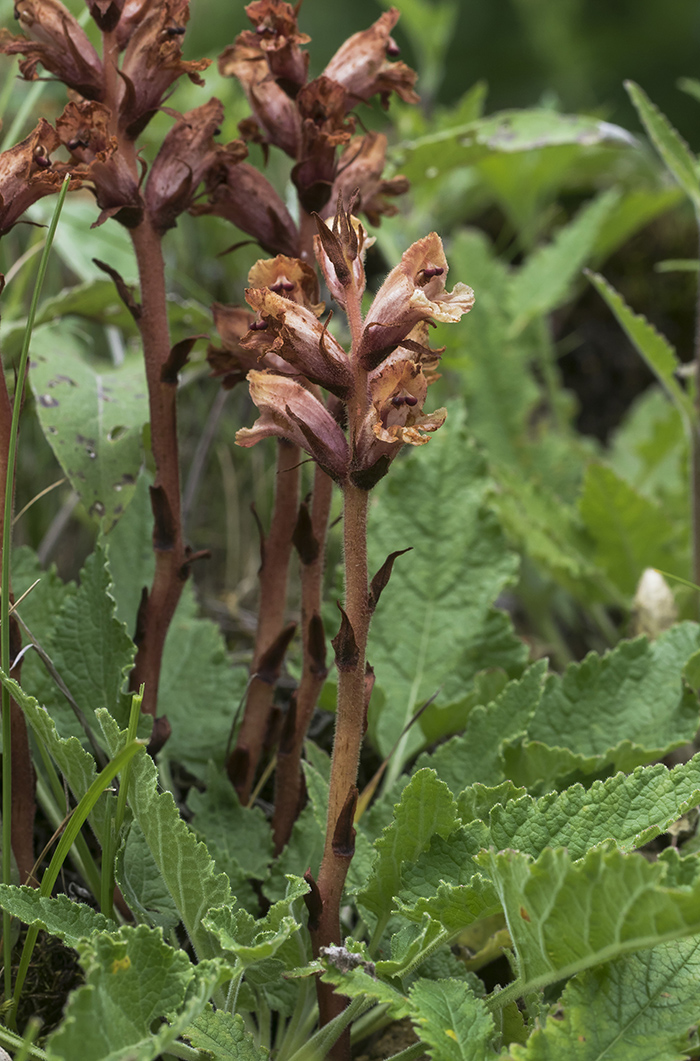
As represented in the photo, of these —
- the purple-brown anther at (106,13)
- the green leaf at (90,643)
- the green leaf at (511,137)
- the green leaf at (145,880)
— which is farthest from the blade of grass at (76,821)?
the green leaf at (511,137)

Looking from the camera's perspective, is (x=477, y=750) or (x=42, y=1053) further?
(x=477, y=750)

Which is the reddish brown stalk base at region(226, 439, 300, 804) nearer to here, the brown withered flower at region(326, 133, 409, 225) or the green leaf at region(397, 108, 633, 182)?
the brown withered flower at region(326, 133, 409, 225)

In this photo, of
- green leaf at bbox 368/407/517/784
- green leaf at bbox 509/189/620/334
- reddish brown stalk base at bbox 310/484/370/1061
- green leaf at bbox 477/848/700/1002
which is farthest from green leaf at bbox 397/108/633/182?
green leaf at bbox 477/848/700/1002

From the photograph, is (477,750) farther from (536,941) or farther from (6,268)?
(6,268)

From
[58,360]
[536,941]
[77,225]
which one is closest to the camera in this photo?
[536,941]

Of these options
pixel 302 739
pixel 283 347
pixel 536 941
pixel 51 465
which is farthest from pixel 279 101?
pixel 51 465
